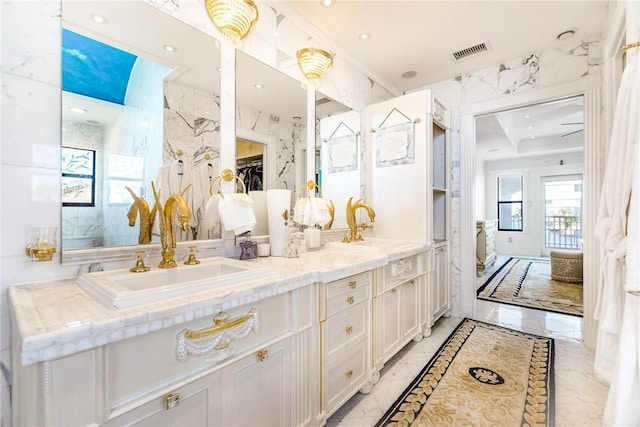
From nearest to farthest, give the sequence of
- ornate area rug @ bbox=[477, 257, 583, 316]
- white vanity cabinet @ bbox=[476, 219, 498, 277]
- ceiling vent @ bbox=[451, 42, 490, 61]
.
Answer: ceiling vent @ bbox=[451, 42, 490, 61] < ornate area rug @ bbox=[477, 257, 583, 316] < white vanity cabinet @ bbox=[476, 219, 498, 277]

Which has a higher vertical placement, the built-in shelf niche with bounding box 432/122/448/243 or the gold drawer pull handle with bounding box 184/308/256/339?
the built-in shelf niche with bounding box 432/122/448/243

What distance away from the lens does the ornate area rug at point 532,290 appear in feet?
11.4

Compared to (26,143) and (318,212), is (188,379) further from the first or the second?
(318,212)

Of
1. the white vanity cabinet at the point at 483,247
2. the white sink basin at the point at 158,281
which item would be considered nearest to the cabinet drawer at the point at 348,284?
the white sink basin at the point at 158,281

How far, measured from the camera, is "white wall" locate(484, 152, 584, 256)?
6.84m

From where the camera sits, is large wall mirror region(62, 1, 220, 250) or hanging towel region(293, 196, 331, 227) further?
hanging towel region(293, 196, 331, 227)

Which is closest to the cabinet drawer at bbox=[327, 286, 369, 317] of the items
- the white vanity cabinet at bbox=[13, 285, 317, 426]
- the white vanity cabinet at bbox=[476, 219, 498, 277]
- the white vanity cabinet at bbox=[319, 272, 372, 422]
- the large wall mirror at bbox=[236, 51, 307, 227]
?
the white vanity cabinet at bbox=[319, 272, 372, 422]

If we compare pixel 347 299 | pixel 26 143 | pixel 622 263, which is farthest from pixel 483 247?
pixel 26 143

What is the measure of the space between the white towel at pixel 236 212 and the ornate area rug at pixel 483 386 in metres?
1.34

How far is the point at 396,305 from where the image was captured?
213 cm

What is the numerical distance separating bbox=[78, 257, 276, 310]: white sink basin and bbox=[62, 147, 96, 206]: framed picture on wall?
0.33m

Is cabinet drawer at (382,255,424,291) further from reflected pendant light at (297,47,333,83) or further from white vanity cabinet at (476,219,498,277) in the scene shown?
white vanity cabinet at (476,219,498,277)

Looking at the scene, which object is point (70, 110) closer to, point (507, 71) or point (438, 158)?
point (438, 158)

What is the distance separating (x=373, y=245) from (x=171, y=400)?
183 cm
